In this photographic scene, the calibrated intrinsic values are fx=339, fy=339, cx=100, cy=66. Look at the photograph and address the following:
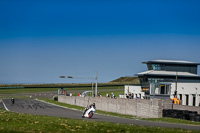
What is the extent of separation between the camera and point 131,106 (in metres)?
45.4

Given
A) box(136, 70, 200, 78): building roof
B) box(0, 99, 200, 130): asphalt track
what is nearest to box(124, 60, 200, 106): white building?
box(136, 70, 200, 78): building roof

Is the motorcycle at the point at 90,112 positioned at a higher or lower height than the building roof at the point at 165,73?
lower

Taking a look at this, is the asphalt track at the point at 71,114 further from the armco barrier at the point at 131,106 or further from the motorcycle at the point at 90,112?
the armco barrier at the point at 131,106

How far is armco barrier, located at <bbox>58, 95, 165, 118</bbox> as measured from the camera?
37.5 meters

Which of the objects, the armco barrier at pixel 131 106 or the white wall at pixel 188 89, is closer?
the armco barrier at pixel 131 106

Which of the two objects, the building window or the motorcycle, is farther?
the building window

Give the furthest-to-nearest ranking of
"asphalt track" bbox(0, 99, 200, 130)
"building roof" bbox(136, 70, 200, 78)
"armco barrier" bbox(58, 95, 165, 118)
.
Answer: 1. "building roof" bbox(136, 70, 200, 78)
2. "armco barrier" bbox(58, 95, 165, 118)
3. "asphalt track" bbox(0, 99, 200, 130)

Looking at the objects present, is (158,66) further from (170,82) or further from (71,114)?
(71,114)

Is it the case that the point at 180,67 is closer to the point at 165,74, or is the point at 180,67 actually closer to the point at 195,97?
the point at 165,74

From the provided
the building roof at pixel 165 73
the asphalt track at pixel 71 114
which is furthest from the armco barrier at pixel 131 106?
the building roof at pixel 165 73

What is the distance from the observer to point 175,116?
33250 mm

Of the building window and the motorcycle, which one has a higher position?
the building window

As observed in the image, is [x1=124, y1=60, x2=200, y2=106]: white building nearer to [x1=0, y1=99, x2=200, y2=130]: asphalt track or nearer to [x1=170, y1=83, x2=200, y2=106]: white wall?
[x1=170, y1=83, x2=200, y2=106]: white wall

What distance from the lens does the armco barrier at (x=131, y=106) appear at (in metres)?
37.5
